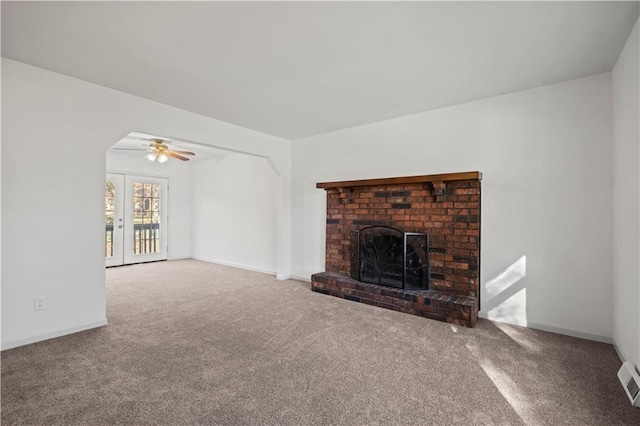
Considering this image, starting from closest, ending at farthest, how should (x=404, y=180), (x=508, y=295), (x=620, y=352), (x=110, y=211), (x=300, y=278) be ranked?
(x=620, y=352)
(x=508, y=295)
(x=404, y=180)
(x=300, y=278)
(x=110, y=211)

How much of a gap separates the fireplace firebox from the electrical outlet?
3.46 meters

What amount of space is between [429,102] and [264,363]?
A: 3.27 metres

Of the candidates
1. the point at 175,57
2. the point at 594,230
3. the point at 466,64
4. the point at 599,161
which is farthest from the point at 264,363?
the point at 599,161

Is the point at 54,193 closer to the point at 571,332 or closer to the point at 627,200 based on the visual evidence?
the point at 627,200

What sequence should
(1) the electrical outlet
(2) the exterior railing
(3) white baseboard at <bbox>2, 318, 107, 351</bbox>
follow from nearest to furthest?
(3) white baseboard at <bbox>2, 318, 107, 351</bbox>
(1) the electrical outlet
(2) the exterior railing

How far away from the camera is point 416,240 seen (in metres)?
3.82

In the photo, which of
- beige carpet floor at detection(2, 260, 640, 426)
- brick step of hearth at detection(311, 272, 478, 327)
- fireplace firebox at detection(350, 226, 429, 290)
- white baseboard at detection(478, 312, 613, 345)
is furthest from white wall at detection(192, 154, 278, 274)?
white baseboard at detection(478, 312, 613, 345)

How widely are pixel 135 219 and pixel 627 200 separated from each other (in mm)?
7997

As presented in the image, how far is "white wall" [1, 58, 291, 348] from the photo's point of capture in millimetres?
2619

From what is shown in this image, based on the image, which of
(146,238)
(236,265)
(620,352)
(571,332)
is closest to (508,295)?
(571,332)

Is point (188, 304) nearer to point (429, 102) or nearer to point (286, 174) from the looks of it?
point (286, 174)

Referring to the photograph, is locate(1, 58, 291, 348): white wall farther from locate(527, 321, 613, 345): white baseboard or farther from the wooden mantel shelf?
locate(527, 321, 613, 345): white baseboard

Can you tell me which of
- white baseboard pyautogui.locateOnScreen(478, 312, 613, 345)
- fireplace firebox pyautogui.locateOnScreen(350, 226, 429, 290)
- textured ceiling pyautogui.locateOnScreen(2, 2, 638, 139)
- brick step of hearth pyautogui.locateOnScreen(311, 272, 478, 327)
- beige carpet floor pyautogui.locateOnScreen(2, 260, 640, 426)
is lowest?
beige carpet floor pyautogui.locateOnScreen(2, 260, 640, 426)

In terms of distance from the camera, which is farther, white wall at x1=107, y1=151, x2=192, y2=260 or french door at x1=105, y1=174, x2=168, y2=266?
white wall at x1=107, y1=151, x2=192, y2=260
